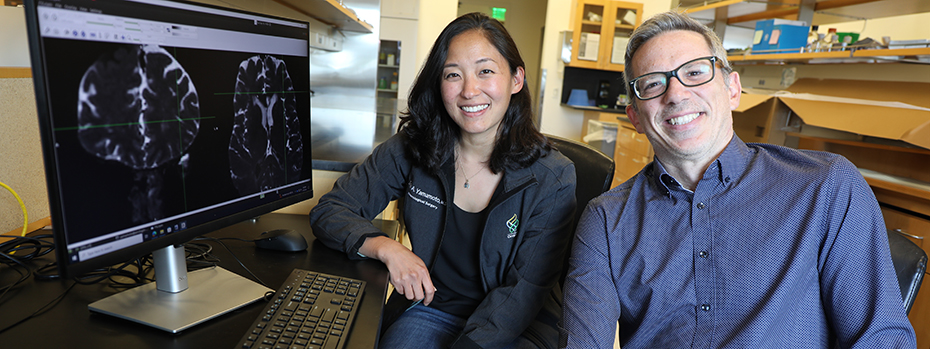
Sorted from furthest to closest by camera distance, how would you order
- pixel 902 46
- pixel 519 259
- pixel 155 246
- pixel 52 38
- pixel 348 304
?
pixel 902 46, pixel 519 259, pixel 348 304, pixel 155 246, pixel 52 38

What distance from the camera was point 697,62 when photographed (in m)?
1.11

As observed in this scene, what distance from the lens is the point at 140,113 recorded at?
27.7 inches

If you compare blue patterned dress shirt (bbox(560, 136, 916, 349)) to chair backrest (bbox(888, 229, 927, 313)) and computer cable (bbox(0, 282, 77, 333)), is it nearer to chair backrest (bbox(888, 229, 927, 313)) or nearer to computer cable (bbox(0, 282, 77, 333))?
chair backrest (bbox(888, 229, 927, 313))

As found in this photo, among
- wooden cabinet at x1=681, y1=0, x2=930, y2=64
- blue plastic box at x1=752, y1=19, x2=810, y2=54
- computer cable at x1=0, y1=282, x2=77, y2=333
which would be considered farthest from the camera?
blue plastic box at x1=752, y1=19, x2=810, y2=54

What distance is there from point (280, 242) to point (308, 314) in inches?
13.9

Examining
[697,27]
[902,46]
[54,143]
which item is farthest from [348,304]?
[902,46]

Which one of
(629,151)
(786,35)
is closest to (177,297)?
(786,35)

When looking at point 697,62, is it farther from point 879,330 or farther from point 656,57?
point 879,330

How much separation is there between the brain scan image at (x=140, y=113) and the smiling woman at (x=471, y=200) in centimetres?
46

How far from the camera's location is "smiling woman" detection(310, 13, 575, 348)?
124 centimetres

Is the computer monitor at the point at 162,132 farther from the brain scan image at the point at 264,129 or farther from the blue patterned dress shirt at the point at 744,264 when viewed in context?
the blue patterned dress shirt at the point at 744,264

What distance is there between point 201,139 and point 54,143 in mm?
227

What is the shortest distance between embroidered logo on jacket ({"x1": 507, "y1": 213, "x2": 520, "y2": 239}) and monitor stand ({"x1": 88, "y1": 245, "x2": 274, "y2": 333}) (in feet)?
1.97

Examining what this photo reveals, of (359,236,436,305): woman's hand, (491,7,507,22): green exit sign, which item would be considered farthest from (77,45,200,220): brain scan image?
(491,7,507,22): green exit sign
